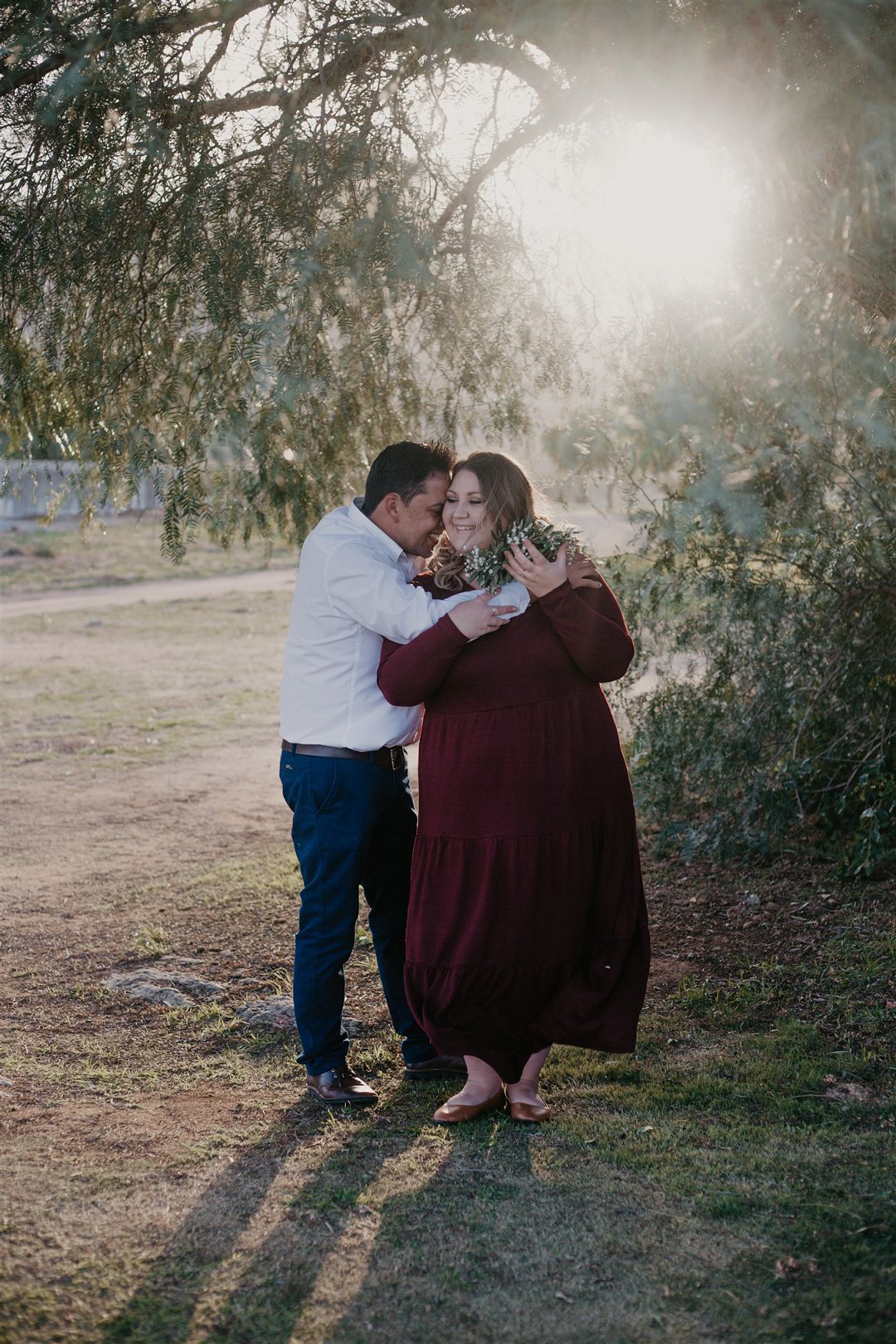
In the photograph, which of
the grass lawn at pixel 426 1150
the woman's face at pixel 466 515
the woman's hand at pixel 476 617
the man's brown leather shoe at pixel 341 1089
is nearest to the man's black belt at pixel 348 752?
the woman's hand at pixel 476 617

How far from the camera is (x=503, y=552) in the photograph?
3.74 metres

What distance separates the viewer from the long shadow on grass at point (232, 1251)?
2838mm

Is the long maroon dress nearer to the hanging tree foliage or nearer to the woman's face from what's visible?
the woman's face

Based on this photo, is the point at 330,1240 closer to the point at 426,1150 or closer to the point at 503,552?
the point at 426,1150

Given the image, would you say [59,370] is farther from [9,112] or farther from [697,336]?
[697,336]

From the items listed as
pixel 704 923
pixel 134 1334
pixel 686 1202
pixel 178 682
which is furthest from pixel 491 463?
pixel 178 682

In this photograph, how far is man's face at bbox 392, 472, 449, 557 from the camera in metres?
4.05

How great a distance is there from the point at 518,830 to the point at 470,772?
9.1 inches

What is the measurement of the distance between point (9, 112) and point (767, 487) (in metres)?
3.66

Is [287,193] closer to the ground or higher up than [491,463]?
higher up

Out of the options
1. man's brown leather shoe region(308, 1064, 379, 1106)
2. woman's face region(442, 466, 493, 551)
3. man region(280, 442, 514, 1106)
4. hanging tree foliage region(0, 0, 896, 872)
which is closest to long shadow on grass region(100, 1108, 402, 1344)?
man's brown leather shoe region(308, 1064, 379, 1106)

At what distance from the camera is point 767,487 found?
19.3ft

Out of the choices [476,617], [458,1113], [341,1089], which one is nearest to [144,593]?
[341,1089]

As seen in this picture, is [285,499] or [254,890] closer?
[285,499]
